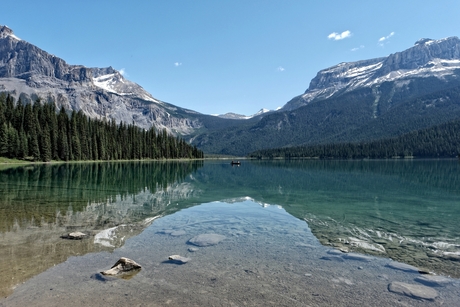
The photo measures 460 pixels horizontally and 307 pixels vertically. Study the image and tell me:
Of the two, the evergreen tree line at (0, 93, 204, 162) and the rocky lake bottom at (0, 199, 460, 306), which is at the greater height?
the evergreen tree line at (0, 93, 204, 162)

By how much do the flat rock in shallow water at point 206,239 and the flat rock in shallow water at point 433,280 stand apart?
32.8ft

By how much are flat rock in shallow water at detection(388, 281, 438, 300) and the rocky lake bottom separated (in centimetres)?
3

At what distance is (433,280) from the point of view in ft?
39.5

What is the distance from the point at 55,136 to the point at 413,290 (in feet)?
419

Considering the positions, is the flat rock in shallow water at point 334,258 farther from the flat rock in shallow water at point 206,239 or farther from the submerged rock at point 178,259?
the submerged rock at point 178,259

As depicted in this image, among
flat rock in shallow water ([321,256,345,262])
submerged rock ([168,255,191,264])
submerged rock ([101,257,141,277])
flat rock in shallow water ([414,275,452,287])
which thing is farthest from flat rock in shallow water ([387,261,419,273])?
submerged rock ([101,257,141,277])

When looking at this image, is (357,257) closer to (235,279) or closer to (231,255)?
(231,255)

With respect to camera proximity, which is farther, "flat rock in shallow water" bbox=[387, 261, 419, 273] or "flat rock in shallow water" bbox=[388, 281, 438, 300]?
"flat rock in shallow water" bbox=[387, 261, 419, 273]

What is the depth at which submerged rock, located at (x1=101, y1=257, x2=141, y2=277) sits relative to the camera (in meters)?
11.9

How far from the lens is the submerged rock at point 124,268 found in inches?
468

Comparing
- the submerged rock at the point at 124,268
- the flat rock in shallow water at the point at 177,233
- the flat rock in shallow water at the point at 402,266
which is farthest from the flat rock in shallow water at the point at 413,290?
the flat rock in shallow water at the point at 177,233

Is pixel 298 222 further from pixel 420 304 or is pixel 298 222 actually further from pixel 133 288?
pixel 133 288

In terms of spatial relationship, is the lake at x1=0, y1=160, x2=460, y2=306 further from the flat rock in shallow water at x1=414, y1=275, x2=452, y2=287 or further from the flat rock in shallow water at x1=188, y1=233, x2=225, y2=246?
the flat rock in shallow water at x1=188, y1=233, x2=225, y2=246

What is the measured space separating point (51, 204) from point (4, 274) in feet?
57.7
